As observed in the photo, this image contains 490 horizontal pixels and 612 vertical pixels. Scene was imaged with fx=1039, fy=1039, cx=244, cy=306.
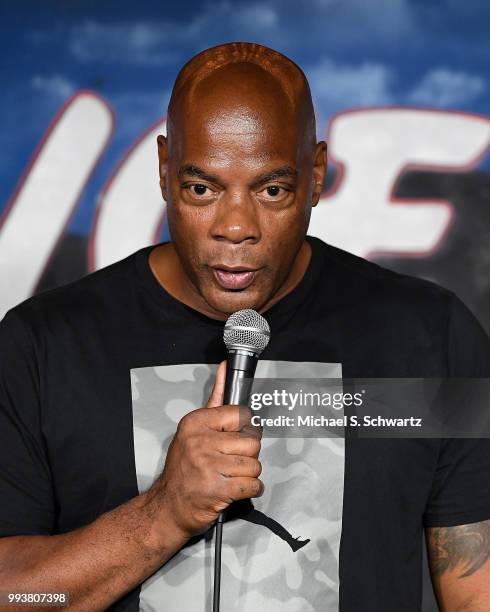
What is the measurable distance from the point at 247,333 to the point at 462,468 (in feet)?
1.74

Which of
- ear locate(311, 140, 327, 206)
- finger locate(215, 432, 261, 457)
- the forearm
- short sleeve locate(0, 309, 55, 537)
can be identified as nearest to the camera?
finger locate(215, 432, 261, 457)

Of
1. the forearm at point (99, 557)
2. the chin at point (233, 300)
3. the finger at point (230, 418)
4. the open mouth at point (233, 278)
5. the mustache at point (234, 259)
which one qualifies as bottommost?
the forearm at point (99, 557)

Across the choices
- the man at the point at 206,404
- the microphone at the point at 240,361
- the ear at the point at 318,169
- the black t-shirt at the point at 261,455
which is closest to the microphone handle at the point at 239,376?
the microphone at the point at 240,361

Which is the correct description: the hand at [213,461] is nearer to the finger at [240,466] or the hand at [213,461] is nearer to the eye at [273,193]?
the finger at [240,466]

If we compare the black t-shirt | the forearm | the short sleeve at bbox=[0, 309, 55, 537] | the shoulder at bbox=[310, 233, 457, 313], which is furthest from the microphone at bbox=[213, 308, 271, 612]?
the shoulder at bbox=[310, 233, 457, 313]

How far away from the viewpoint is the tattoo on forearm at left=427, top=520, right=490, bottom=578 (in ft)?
5.30

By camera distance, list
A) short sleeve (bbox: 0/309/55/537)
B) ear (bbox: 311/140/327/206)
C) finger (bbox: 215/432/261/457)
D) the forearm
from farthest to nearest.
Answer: ear (bbox: 311/140/327/206) < short sleeve (bbox: 0/309/55/537) < the forearm < finger (bbox: 215/432/261/457)

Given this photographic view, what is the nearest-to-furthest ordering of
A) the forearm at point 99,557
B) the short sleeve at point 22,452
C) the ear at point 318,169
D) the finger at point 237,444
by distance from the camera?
the finger at point 237,444, the forearm at point 99,557, the short sleeve at point 22,452, the ear at point 318,169

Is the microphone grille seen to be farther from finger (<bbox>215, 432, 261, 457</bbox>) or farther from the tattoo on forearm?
the tattoo on forearm

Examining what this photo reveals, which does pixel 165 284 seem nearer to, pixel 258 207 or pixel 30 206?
pixel 258 207

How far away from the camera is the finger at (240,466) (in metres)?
1.25

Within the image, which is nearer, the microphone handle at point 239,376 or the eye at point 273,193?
the microphone handle at point 239,376

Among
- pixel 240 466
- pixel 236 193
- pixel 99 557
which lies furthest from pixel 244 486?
pixel 236 193

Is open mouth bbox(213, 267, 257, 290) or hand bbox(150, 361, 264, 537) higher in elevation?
open mouth bbox(213, 267, 257, 290)
